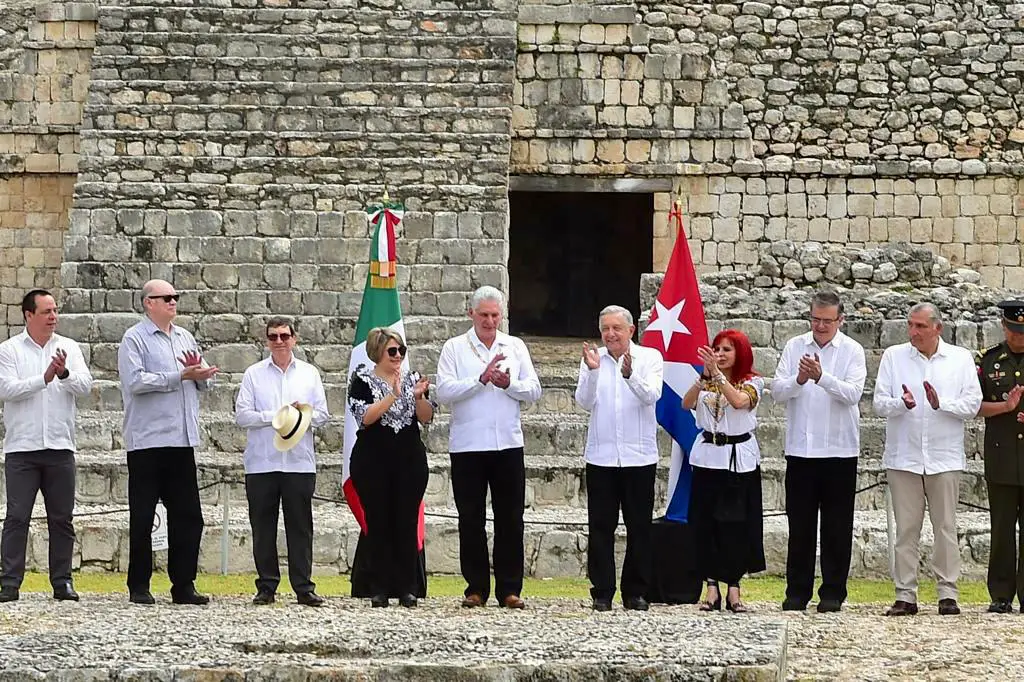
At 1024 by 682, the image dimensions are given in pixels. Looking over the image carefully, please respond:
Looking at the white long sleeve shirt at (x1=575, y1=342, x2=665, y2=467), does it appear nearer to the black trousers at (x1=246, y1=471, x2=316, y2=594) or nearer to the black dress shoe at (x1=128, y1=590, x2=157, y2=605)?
the black trousers at (x1=246, y1=471, x2=316, y2=594)

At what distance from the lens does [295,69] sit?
17.3m

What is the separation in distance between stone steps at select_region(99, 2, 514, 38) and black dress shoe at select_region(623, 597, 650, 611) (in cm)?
943

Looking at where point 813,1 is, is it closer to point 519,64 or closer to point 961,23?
point 961,23

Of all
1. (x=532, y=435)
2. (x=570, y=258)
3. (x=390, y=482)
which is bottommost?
(x=390, y=482)

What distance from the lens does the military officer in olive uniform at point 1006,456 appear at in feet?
31.3

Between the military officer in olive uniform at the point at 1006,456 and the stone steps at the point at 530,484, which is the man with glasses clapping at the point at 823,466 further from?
the stone steps at the point at 530,484

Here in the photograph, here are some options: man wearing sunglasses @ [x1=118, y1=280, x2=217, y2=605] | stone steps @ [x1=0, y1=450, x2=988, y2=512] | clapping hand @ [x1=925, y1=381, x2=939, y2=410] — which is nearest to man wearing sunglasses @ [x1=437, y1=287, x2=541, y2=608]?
man wearing sunglasses @ [x1=118, y1=280, x2=217, y2=605]

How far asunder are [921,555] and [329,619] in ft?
14.0

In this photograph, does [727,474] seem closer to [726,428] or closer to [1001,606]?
[726,428]

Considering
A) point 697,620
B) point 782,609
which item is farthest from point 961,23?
point 697,620

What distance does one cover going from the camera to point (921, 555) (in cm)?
1088

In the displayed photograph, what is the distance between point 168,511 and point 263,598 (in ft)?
2.19

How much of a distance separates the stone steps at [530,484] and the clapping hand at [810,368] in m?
2.43

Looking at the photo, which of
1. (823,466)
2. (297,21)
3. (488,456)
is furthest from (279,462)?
(297,21)
